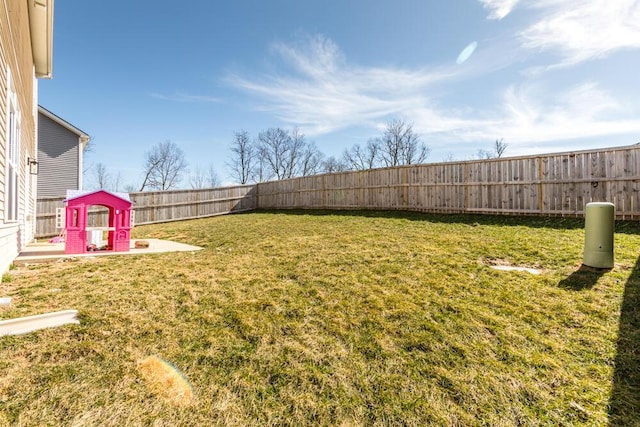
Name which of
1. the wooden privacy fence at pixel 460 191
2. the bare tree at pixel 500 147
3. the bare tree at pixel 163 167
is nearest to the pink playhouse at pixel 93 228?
the wooden privacy fence at pixel 460 191

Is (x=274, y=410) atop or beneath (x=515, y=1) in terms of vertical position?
beneath

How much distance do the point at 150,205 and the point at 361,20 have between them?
12.5 meters

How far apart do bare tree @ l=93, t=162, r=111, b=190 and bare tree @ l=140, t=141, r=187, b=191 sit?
5.28 metres

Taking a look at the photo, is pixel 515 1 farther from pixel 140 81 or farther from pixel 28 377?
pixel 140 81

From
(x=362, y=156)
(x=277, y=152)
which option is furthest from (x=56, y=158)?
(x=362, y=156)

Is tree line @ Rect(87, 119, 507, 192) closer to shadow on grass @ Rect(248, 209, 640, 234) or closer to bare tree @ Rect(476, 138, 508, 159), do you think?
bare tree @ Rect(476, 138, 508, 159)

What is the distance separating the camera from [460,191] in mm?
9773

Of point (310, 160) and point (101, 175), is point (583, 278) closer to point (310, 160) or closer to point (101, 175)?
point (310, 160)

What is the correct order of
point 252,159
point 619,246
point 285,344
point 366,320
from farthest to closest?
point 252,159 → point 619,246 → point 366,320 → point 285,344

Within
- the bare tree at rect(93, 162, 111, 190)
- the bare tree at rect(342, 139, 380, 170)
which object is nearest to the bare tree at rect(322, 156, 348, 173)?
the bare tree at rect(342, 139, 380, 170)

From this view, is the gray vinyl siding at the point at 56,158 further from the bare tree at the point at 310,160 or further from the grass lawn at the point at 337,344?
the bare tree at the point at 310,160

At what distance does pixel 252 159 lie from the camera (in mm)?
36875

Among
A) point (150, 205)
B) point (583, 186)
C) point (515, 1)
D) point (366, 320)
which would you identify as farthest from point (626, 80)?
point (150, 205)

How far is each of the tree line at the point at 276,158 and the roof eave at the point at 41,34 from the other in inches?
1085
